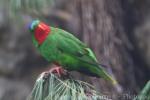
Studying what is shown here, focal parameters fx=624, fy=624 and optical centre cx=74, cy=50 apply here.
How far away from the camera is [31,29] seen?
10.3 ft

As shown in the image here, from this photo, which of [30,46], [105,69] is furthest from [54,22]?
[105,69]

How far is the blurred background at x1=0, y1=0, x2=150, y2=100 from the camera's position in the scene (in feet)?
16.6

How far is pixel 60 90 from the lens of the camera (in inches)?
112

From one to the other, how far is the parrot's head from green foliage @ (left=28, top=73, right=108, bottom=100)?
248 millimetres

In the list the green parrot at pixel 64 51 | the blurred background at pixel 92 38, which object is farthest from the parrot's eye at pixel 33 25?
the blurred background at pixel 92 38

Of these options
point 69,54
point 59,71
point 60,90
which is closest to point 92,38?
point 69,54

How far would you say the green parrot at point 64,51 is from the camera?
3.14 metres

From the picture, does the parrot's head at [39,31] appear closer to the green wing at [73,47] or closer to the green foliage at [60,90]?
the green wing at [73,47]

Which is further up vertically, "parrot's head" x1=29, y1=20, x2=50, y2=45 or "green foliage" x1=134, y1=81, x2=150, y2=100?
"parrot's head" x1=29, y1=20, x2=50, y2=45

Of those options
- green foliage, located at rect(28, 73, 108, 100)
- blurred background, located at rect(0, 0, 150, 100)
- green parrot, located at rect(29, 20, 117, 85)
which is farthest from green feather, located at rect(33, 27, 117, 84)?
blurred background, located at rect(0, 0, 150, 100)

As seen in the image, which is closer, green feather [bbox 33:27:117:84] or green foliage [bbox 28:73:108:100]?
green foliage [bbox 28:73:108:100]

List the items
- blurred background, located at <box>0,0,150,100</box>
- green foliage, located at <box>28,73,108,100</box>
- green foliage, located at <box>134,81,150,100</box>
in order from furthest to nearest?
1. blurred background, located at <box>0,0,150,100</box>
2. green foliage, located at <box>134,81,150,100</box>
3. green foliage, located at <box>28,73,108,100</box>

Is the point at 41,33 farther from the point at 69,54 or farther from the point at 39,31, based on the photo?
the point at 69,54

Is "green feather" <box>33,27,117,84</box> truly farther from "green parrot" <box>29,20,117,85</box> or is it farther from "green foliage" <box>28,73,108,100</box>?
"green foliage" <box>28,73,108,100</box>
